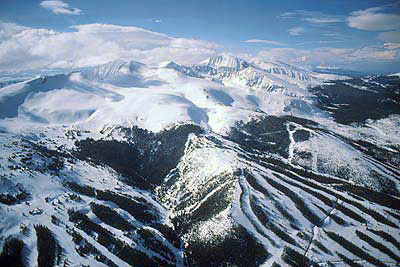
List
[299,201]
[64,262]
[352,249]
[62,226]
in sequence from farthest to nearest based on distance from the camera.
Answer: [299,201] → [62,226] → [352,249] → [64,262]

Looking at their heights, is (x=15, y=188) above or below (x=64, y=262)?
above

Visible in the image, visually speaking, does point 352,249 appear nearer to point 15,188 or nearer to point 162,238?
point 162,238

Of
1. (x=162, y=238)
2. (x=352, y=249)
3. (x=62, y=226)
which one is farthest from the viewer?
(x=162, y=238)

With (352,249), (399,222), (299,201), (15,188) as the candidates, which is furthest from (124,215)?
(399,222)

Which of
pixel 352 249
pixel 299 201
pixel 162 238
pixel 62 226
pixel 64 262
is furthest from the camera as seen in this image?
pixel 299 201

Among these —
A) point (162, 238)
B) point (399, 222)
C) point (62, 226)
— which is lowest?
point (162, 238)

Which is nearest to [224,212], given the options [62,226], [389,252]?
[389,252]

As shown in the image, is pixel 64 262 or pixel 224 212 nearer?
pixel 64 262

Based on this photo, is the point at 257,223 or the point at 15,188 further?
the point at 15,188

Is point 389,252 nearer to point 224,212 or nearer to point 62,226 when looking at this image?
point 224,212
